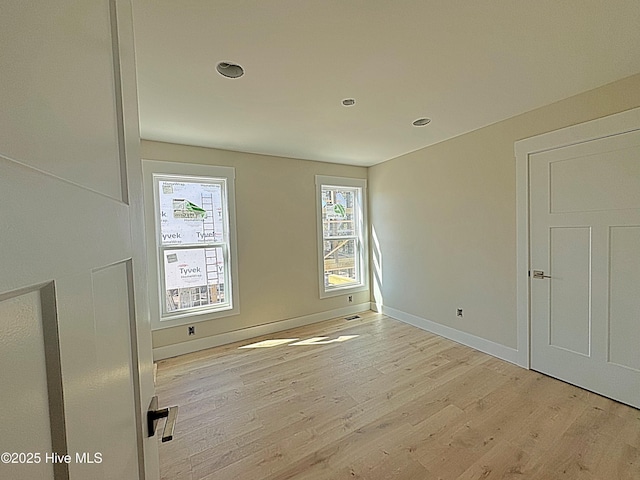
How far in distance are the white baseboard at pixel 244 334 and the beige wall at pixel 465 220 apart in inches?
34.1

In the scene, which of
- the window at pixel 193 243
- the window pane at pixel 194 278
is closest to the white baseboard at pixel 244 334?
the window at pixel 193 243

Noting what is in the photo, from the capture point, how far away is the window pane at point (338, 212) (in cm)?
435

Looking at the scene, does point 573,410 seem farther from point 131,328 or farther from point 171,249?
point 171,249

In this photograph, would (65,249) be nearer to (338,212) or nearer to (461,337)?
(461,337)

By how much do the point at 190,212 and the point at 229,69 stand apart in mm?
1935

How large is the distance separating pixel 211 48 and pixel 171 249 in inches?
89.8

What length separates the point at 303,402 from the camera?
7.46 ft

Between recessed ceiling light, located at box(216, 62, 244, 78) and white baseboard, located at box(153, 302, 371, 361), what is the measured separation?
9.40ft

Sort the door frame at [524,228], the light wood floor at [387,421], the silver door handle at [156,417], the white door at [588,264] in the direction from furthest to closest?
the door frame at [524,228]
the white door at [588,264]
the light wood floor at [387,421]
the silver door handle at [156,417]

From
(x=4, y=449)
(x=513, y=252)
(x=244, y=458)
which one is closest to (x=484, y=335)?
(x=513, y=252)

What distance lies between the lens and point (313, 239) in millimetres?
4152

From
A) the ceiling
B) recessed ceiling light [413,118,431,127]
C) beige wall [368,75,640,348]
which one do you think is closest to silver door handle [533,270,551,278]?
beige wall [368,75,640,348]

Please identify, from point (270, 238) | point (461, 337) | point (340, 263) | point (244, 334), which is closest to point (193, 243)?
point (270, 238)

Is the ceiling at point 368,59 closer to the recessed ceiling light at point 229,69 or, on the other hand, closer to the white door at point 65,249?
the recessed ceiling light at point 229,69
